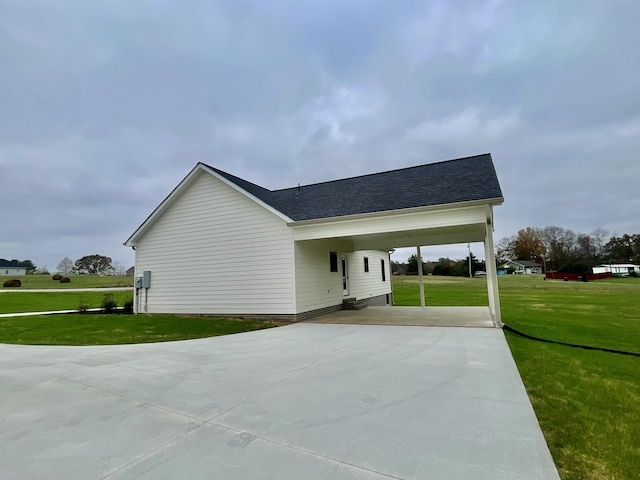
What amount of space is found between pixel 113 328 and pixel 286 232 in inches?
246

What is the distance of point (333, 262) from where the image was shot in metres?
14.2

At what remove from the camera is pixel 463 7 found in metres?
9.75

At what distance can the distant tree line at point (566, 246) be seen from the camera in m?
63.9

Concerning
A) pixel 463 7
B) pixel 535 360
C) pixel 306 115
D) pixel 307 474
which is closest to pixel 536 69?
pixel 463 7

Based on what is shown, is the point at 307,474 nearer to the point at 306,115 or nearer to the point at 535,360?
the point at 535,360

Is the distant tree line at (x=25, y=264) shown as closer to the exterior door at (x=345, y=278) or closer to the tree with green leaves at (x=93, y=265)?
Answer: the tree with green leaves at (x=93, y=265)

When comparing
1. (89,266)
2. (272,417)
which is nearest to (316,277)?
(272,417)

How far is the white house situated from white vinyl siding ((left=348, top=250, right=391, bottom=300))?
5.65 feet

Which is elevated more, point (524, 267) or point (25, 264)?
point (25, 264)

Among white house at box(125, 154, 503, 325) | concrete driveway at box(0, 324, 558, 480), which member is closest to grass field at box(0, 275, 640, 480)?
concrete driveway at box(0, 324, 558, 480)

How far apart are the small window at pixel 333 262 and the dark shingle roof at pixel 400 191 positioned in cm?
273

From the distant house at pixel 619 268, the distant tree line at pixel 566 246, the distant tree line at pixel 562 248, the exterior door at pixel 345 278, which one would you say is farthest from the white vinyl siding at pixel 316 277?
the distant house at pixel 619 268

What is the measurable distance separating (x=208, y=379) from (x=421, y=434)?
10.3 ft

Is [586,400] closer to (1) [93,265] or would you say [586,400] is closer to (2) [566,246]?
(1) [93,265]
